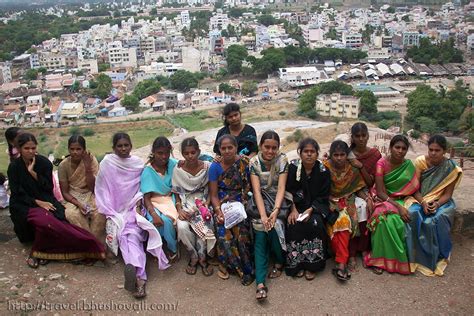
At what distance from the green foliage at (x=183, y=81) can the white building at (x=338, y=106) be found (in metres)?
8.51

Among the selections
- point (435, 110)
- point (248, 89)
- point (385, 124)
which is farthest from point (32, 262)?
point (248, 89)

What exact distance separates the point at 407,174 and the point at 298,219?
25.4 inches

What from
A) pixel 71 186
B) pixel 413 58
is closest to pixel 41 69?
pixel 413 58

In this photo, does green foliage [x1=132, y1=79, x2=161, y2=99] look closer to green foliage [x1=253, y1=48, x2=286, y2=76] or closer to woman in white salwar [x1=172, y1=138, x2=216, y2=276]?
green foliage [x1=253, y1=48, x2=286, y2=76]

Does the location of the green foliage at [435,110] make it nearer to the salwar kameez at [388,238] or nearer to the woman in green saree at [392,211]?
the woman in green saree at [392,211]

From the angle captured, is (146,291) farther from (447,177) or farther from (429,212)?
(447,177)

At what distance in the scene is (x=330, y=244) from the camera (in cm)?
245

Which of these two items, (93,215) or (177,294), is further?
(93,215)

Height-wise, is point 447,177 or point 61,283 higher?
point 447,177

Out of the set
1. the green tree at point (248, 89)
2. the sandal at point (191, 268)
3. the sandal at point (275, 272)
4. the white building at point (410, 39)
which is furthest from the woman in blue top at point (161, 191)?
the white building at point (410, 39)

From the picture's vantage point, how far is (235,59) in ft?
89.8

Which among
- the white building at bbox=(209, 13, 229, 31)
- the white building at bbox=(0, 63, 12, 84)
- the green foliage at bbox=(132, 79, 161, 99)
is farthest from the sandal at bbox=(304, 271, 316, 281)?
the white building at bbox=(209, 13, 229, 31)

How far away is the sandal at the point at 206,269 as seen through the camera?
94.3 inches

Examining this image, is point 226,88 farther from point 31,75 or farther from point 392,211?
point 392,211
